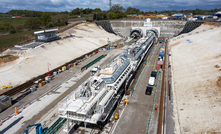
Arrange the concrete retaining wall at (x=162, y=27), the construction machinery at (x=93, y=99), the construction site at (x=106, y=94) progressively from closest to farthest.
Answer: the construction machinery at (x=93, y=99), the construction site at (x=106, y=94), the concrete retaining wall at (x=162, y=27)

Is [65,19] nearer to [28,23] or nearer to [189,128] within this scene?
[28,23]

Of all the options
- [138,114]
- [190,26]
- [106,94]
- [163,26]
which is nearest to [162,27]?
[163,26]

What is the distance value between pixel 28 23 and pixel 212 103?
74804mm

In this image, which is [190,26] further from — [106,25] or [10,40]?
[10,40]

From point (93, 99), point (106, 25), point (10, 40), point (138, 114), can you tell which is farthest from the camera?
point (106, 25)

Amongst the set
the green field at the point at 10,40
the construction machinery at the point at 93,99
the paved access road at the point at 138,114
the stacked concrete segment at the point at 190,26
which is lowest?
the paved access road at the point at 138,114

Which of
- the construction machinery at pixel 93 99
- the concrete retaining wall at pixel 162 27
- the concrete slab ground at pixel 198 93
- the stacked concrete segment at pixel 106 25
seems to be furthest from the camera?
the stacked concrete segment at pixel 106 25

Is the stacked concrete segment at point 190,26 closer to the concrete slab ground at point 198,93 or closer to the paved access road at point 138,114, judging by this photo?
the concrete slab ground at point 198,93

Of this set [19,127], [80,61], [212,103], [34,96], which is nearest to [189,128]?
[212,103]

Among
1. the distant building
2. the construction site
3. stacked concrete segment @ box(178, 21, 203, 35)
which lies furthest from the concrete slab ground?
stacked concrete segment @ box(178, 21, 203, 35)

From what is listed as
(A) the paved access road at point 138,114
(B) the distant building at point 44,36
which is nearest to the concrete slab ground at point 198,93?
(A) the paved access road at point 138,114

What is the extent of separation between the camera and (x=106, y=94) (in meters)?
19.3

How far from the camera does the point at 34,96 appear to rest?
85.4 feet

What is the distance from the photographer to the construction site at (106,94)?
17.8 metres
